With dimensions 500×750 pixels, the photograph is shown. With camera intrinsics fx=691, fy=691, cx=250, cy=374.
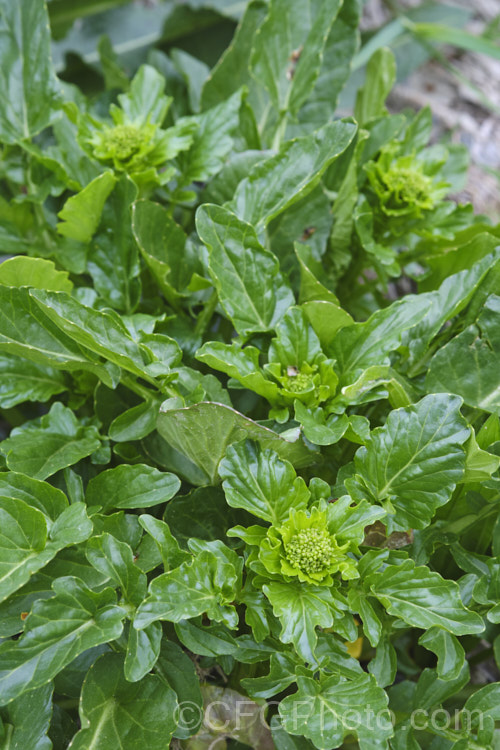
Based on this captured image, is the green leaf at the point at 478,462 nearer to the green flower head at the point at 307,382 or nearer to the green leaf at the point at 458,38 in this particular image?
the green flower head at the point at 307,382

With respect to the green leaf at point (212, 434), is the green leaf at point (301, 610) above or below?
below

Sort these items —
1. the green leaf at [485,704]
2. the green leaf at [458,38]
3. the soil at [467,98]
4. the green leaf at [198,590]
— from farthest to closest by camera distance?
the soil at [467,98] < the green leaf at [458,38] < the green leaf at [485,704] < the green leaf at [198,590]

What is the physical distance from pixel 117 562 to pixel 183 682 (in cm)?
18

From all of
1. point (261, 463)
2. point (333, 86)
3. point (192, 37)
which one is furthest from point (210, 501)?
point (192, 37)

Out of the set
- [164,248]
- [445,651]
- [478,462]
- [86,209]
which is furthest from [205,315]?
[445,651]

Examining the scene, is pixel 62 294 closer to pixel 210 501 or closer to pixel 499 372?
pixel 210 501

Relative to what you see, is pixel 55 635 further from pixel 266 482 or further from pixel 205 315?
pixel 205 315

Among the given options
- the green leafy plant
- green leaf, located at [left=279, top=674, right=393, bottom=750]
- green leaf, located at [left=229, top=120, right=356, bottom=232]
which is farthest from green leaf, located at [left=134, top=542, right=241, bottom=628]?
green leaf, located at [left=229, top=120, right=356, bottom=232]

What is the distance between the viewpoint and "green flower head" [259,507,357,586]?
726 millimetres

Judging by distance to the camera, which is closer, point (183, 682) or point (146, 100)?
point (183, 682)

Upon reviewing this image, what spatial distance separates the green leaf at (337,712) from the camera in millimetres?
692

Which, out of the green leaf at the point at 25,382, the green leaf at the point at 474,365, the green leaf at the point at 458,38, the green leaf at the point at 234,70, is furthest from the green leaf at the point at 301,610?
the green leaf at the point at 458,38

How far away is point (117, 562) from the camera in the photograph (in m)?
0.74

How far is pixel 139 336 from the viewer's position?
2.94 ft
